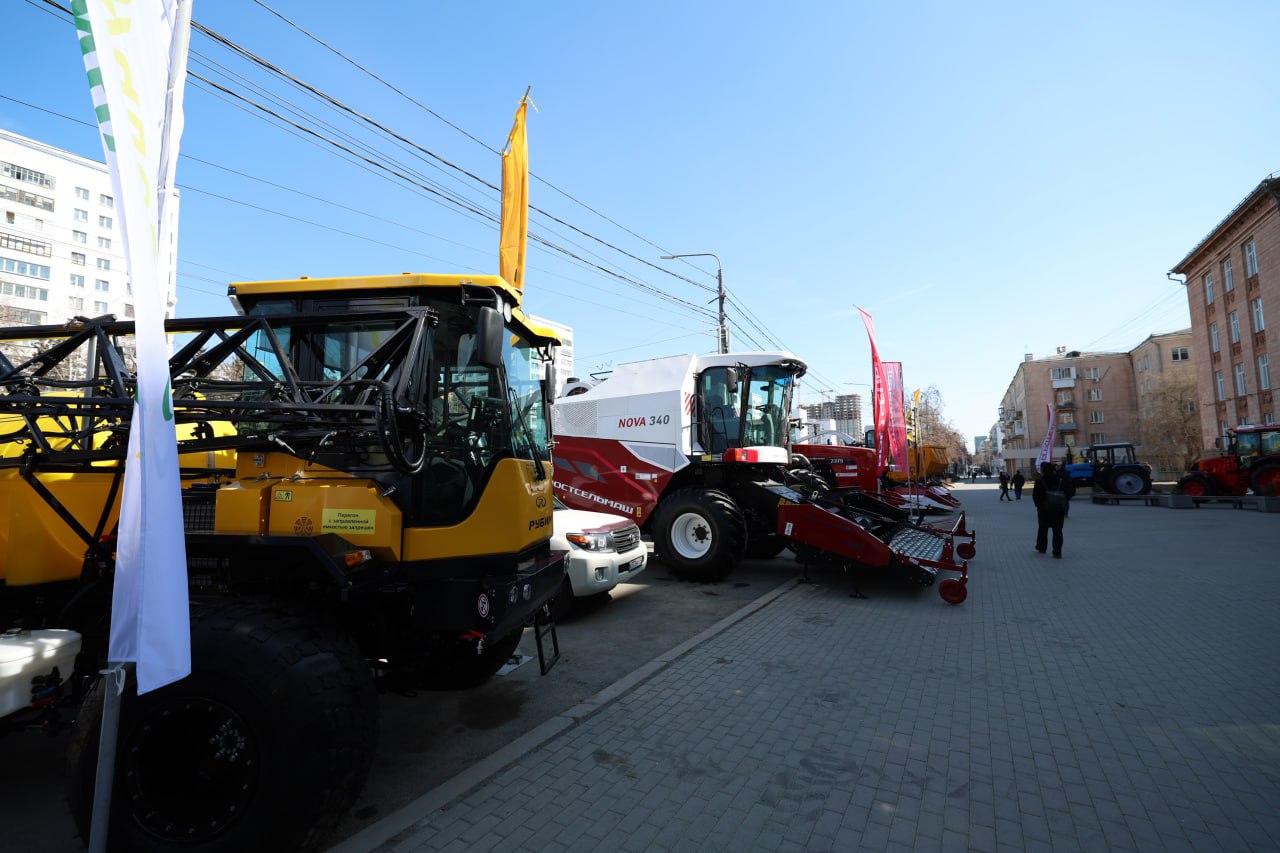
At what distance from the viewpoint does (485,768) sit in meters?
3.28

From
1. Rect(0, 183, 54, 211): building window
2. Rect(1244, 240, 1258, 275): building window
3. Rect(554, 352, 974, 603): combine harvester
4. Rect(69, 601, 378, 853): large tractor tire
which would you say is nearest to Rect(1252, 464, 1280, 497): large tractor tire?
Rect(554, 352, 974, 603): combine harvester

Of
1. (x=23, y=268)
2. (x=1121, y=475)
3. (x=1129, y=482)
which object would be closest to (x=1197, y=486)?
(x=1129, y=482)

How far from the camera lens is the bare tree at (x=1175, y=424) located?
131 feet

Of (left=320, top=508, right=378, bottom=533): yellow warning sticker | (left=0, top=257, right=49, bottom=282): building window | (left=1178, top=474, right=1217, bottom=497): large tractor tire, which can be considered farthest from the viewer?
(left=0, top=257, right=49, bottom=282): building window

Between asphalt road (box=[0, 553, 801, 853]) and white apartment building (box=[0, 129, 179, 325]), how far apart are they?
58.4 m

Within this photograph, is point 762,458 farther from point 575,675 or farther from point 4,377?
point 4,377

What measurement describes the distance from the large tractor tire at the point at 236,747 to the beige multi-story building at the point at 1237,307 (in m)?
36.2

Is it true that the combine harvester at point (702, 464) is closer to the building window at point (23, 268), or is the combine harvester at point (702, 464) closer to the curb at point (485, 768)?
the curb at point (485, 768)

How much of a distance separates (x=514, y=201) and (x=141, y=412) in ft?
27.1

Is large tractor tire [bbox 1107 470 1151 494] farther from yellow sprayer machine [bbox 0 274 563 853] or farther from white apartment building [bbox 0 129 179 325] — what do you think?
white apartment building [bbox 0 129 179 325]

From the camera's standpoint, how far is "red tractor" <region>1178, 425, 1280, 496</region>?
60.5 ft

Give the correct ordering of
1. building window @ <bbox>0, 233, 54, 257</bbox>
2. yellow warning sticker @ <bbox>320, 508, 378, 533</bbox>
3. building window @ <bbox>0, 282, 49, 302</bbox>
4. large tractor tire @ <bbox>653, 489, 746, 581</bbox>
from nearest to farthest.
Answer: yellow warning sticker @ <bbox>320, 508, 378, 533</bbox> < large tractor tire @ <bbox>653, 489, 746, 581</bbox> < building window @ <bbox>0, 282, 49, 302</bbox> < building window @ <bbox>0, 233, 54, 257</bbox>

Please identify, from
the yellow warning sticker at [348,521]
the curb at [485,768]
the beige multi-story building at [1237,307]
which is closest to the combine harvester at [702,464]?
the curb at [485,768]

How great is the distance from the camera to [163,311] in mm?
2197
